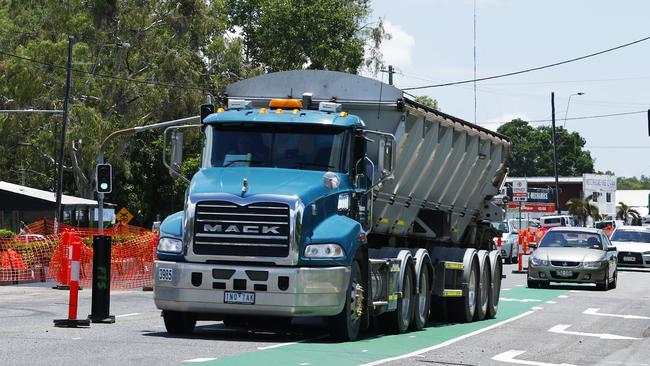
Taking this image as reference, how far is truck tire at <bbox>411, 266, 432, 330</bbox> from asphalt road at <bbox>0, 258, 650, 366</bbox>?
0.25 m

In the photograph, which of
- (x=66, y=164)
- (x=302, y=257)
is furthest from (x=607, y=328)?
(x=66, y=164)

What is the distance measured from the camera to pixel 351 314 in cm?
1575

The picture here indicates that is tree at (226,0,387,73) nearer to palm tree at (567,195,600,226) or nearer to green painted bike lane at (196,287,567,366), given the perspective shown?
palm tree at (567,195,600,226)

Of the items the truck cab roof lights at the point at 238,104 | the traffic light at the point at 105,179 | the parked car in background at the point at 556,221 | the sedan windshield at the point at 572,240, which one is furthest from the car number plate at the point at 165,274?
the parked car in background at the point at 556,221

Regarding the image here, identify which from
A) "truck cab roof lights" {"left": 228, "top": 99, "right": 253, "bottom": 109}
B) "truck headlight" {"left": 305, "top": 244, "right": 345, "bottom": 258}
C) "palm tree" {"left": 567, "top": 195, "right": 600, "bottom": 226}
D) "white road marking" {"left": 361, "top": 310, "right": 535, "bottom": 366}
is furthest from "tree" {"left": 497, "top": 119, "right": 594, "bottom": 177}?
"truck headlight" {"left": 305, "top": 244, "right": 345, "bottom": 258}

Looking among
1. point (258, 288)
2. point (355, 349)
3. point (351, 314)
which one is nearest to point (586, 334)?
point (351, 314)

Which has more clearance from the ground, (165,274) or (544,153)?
(544,153)

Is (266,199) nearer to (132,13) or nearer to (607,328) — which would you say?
(607,328)

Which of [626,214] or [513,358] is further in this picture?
[626,214]

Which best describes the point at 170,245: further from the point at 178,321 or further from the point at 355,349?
the point at 355,349

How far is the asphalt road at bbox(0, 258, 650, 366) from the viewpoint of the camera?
13227mm

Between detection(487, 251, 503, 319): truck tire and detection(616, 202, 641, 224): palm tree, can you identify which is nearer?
detection(487, 251, 503, 319): truck tire

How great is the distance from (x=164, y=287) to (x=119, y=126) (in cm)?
5243

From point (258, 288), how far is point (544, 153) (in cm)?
16391
